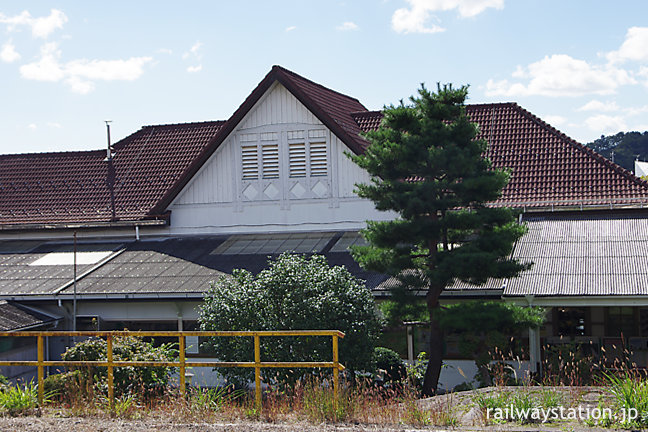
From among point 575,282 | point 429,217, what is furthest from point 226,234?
point 575,282

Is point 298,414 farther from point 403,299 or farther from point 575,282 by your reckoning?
point 575,282

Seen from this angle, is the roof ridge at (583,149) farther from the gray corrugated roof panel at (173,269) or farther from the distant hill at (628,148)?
the distant hill at (628,148)

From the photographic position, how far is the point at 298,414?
1038 cm

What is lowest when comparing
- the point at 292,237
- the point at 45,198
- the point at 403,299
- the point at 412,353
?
the point at 412,353

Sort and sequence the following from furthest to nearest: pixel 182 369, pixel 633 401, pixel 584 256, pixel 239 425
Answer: pixel 584 256
pixel 182 369
pixel 239 425
pixel 633 401

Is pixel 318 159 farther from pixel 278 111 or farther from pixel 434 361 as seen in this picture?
pixel 434 361

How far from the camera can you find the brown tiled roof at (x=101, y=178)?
25062 millimetres

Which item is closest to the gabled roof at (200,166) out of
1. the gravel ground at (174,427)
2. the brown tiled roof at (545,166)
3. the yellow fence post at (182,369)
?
the brown tiled roof at (545,166)

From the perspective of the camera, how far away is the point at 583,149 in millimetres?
22734

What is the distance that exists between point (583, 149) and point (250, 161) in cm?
932

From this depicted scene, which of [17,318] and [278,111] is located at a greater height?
[278,111]

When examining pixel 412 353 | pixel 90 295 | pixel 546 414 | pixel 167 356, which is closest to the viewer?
pixel 546 414

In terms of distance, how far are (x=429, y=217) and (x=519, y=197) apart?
258 inches

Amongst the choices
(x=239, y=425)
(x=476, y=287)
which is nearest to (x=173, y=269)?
(x=476, y=287)
